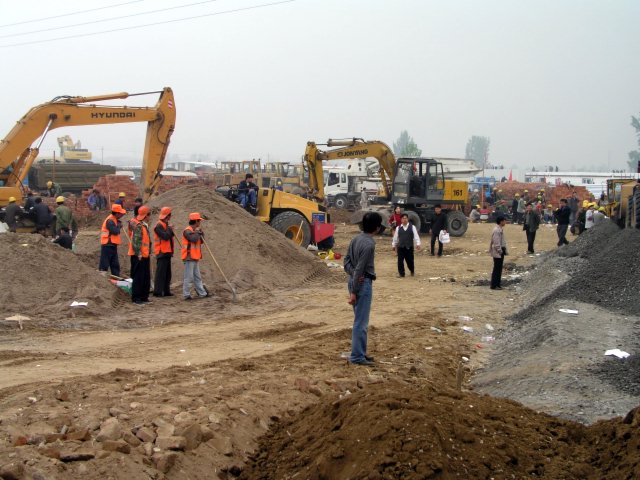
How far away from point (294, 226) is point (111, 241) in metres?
7.71

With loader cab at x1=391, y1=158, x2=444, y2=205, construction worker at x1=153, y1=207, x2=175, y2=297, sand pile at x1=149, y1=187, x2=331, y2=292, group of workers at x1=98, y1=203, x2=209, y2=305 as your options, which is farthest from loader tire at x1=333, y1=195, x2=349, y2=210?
construction worker at x1=153, y1=207, x2=175, y2=297

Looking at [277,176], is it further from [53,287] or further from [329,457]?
[329,457]

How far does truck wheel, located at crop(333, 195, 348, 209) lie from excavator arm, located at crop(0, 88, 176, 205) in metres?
19.7

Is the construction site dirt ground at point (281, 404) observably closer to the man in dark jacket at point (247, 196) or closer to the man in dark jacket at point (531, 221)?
the man in dark jacket at point (247, 196)

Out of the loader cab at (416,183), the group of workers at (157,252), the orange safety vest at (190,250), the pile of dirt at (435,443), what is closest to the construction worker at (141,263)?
the group of workers at (157,252)

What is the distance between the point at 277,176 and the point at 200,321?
106 feet

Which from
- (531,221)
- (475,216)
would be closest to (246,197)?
(531,221)

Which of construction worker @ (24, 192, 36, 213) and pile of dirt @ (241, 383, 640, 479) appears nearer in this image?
pile of dirt @ (241, 383, 640, 479)

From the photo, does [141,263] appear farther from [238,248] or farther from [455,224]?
[455,224]

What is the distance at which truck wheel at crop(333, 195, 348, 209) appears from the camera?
4096cm

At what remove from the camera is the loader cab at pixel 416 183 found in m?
26.9

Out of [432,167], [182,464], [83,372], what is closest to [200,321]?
[83,372]

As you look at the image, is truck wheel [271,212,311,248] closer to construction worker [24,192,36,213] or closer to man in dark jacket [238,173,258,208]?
man in dark jacket [238,173,258,208]

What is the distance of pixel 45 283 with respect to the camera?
1284 centimetres
